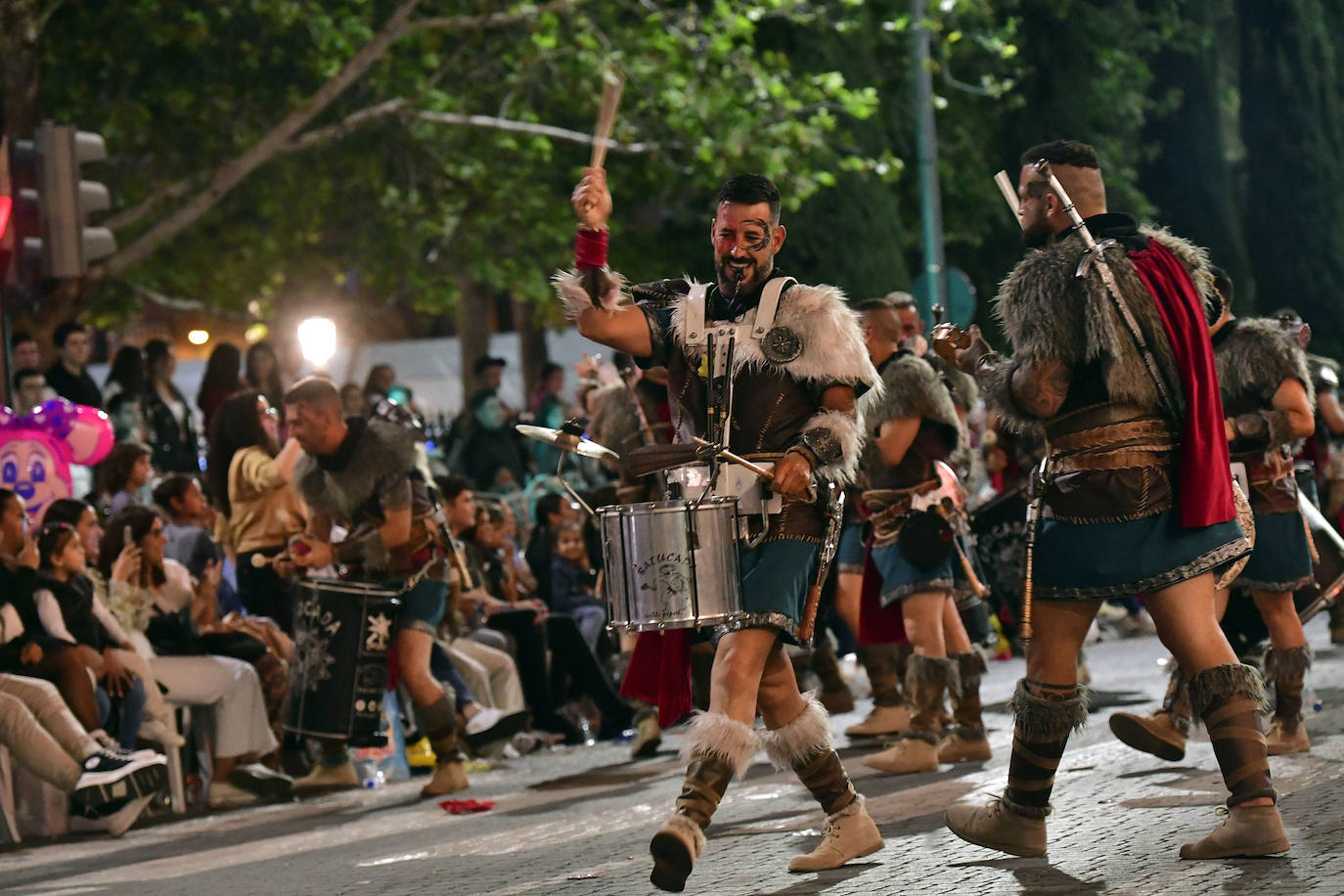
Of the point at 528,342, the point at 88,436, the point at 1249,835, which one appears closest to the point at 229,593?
the point at 88,436

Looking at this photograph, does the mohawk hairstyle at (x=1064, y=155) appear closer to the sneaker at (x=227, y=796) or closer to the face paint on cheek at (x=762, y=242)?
the face paint on cheek at (x=762, y=242)

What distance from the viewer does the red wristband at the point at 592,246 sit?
6.79m

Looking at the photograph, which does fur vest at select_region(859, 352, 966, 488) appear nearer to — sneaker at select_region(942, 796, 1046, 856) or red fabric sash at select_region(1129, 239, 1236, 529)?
red fabric sash at select_region(1129, 239, 1236, 529)

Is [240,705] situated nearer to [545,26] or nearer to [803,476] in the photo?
[803,476]

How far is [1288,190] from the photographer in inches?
1548

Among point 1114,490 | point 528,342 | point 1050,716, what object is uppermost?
point 528,342

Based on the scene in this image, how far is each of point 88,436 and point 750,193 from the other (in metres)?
7.42

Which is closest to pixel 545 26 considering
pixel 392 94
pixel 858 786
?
pixel 392 94

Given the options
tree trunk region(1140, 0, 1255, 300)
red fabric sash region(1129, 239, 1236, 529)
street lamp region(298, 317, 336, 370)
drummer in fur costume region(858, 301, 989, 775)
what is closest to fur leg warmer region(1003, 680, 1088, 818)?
red fabric sash region(1129, 239, 1236, 529)

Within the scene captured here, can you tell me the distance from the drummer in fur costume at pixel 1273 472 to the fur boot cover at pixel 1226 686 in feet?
9.19

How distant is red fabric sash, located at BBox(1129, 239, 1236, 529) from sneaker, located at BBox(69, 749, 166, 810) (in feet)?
18.0

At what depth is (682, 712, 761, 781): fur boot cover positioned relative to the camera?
21.6 feet

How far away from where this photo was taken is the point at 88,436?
1334 centimetres

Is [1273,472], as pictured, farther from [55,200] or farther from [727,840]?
[55,200]
